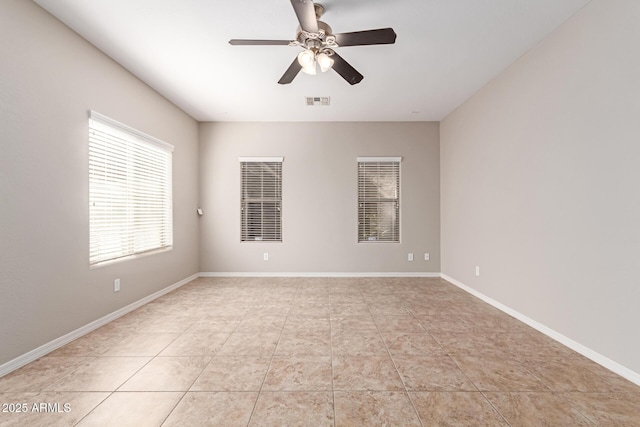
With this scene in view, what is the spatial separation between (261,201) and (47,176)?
10.0 ft

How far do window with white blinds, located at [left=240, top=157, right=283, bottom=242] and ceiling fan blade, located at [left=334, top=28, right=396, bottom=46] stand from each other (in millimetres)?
3100

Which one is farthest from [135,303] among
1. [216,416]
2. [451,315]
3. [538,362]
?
[538,362]

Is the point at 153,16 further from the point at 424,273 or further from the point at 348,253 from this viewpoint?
the point at 424,273

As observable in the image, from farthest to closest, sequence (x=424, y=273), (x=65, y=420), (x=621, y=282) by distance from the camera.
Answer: (x=424, y=273) → (x=621, y=282) → (x=65, y=420)

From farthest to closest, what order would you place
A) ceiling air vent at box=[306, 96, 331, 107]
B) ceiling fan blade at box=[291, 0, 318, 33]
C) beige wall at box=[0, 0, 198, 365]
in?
1. ceiling air vent at box=[306, 96, 331, 107]
2. beige wall at box=[0, 0, 198, 365]
3. ceiling fan blade at box=[291, 0, 318, 33]

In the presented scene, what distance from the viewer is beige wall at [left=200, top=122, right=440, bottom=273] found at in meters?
5.08

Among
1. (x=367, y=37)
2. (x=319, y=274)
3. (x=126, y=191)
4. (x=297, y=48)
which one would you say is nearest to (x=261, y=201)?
(x=319, y=274)

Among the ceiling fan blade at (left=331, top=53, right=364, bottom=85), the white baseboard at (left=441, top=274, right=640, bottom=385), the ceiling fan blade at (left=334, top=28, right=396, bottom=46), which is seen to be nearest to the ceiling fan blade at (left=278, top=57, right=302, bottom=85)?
the ceiling fan blade at (left=331, top=53, right=364, bottom=85)

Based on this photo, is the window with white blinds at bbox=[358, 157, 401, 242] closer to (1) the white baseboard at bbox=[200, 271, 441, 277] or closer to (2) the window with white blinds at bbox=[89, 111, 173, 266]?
(1) the white baseboard at bbox=[200, 271, 441, 277]

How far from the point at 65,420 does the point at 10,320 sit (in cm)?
102

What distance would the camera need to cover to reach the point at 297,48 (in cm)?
284

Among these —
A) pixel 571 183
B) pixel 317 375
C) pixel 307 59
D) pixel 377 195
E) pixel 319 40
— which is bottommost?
pixel 317 375

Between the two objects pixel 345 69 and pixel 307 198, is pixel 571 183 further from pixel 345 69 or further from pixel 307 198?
pixel 307 198

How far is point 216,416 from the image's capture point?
5.25 feet
